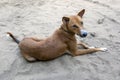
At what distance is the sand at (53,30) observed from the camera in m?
4.23

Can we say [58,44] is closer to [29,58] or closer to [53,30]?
[29,58]

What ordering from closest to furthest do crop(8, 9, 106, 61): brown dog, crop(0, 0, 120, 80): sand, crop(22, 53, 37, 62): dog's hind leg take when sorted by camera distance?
crop(0, 0, 120, 80): sand, crop(8, 9, 106, 61): brown dog, crop(22, 53, 37, 62): dog's hind leg

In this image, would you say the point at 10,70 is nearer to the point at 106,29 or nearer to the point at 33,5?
the point at 106,29

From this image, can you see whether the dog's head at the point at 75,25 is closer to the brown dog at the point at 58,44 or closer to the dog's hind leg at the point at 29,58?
the brown dog at the point at 58,44

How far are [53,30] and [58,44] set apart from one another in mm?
1035

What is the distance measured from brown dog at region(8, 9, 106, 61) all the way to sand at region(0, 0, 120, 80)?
10 cm

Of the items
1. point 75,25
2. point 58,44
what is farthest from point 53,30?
point 75,25

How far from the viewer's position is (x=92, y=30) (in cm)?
544

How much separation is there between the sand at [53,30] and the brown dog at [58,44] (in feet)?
0.34

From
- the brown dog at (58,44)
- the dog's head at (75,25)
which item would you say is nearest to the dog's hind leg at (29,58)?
the brown dog at (58,44)

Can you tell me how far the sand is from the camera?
4230mm

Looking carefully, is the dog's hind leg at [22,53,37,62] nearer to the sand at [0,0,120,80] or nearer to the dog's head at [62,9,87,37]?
the sand at [0,0,120,80]

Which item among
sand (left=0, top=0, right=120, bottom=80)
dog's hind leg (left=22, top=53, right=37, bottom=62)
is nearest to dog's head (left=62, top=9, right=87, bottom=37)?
sand (left=0, top=0, right=120, bottom=80)

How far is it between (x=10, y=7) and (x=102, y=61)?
10.2 ft
